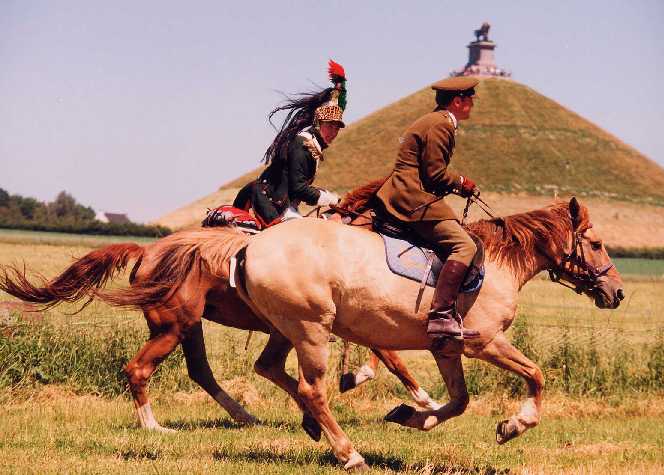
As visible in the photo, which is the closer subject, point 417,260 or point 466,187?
point 417,260

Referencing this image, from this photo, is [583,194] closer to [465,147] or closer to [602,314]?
[465,147]

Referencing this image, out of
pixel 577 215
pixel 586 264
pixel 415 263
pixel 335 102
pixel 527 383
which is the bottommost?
pixel 527 383

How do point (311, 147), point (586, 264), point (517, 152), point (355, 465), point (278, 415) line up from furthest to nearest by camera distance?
point (517, 152) → point (278, 415) → point (311, 147) → point (586, 264) → point (355, 465)

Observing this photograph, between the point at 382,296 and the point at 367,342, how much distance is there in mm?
494

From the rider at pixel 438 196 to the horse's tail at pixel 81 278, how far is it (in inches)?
130

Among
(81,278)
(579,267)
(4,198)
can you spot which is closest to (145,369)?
(81,278)

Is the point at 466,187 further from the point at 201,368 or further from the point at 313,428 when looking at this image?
the point at 201,368

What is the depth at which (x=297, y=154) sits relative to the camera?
946cm

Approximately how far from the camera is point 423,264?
25.6 feet

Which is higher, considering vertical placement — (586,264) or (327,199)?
(327,199)

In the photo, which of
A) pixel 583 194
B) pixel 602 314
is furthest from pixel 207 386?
pixel 583 194

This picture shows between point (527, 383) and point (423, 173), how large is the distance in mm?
1911

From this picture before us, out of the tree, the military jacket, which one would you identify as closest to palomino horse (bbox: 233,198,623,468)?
the military jacket

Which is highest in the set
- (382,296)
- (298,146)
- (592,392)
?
(298,146)
